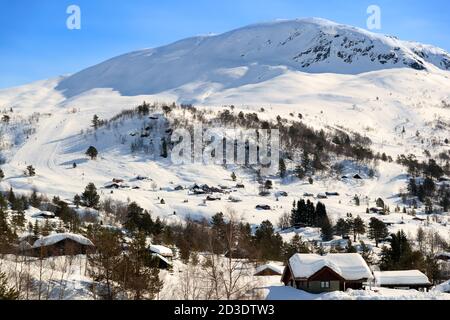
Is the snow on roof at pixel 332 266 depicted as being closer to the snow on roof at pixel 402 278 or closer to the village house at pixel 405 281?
the village house at pixel 405 281

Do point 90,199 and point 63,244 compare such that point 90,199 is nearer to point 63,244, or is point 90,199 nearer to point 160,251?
point 160,251

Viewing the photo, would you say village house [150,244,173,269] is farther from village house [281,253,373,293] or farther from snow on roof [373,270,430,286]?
snow on roof [373,270,430,286]

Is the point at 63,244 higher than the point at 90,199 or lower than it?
lower

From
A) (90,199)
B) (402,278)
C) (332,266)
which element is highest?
(90,199)

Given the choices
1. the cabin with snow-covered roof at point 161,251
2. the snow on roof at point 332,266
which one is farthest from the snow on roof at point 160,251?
the snow on roof at point 332,266

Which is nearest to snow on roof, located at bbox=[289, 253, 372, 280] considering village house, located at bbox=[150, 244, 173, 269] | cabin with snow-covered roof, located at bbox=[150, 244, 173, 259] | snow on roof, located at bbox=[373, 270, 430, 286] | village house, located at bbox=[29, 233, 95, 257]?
snow on roof, located at bbox=[373, 270, 430, 286]

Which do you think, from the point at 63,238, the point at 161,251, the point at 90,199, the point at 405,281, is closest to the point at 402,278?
the point at 405,281
